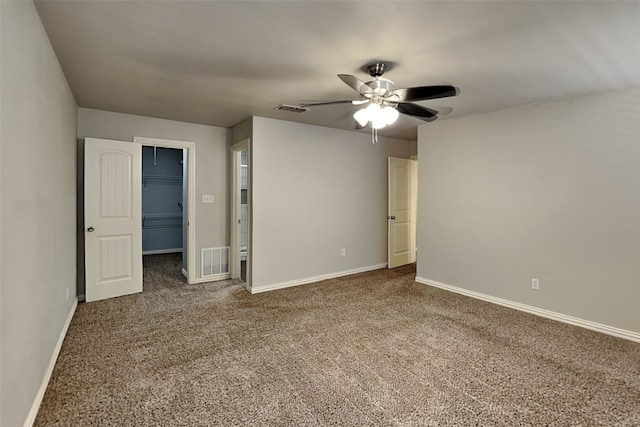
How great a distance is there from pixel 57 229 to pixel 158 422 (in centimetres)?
190

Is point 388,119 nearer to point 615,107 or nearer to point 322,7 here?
point 322,7

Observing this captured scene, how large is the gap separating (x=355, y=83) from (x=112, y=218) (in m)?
3.50

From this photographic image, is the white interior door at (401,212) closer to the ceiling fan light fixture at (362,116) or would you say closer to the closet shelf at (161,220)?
the ceiling fan light fixture at (362,116)

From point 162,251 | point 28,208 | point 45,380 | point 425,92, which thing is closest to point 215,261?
point 45,380

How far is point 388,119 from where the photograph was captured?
8.50 ft

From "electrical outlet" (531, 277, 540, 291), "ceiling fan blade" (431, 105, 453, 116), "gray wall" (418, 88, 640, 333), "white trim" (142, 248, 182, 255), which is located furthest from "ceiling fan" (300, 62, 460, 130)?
"white trim" (142, 248, 182, 255)

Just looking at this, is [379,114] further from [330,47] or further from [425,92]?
[330,47]

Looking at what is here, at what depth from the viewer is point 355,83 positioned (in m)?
2.32

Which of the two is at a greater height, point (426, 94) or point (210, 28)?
point (210, 28)

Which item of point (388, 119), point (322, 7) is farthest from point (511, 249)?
point (322, 7)

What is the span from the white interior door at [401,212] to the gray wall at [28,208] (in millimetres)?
4619

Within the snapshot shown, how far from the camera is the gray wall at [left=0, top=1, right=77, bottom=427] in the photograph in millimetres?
1477

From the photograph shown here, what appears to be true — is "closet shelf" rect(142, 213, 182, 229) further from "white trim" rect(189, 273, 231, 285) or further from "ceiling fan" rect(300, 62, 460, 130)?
"ceiling fan" rect(300, 62, 460, 130)

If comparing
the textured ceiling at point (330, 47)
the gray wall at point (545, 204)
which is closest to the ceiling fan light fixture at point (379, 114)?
the textured ceiling at point (330, 47)
